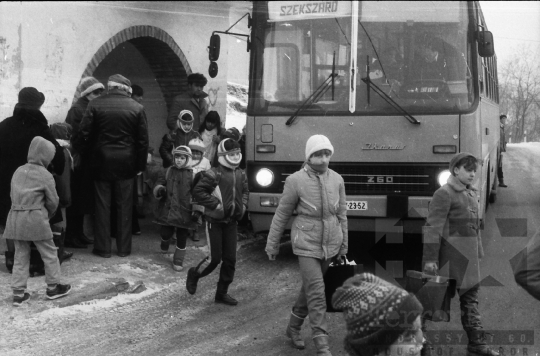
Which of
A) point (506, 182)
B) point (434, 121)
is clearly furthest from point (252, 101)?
point (506, 182)

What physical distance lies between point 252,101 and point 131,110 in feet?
4.41

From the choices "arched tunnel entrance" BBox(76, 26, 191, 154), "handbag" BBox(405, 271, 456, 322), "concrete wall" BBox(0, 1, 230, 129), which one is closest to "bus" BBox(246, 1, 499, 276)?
"handbag" BBox(405, 271, 456, 322)

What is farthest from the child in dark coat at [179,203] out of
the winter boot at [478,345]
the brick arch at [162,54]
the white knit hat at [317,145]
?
the winter boot at [478,345]

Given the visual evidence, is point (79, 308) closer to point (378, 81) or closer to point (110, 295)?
point (110, 295)

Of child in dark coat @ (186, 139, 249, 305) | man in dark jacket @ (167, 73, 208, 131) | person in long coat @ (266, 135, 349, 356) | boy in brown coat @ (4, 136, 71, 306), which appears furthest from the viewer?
man in dark jacket @ (167, 73, 208, 131)

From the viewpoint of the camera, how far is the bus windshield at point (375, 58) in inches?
297

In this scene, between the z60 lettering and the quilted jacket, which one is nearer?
the quilted jacket

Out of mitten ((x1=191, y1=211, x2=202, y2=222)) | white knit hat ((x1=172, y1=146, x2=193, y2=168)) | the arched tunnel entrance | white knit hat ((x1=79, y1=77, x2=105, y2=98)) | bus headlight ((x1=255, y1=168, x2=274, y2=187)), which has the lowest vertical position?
mitten ((x1=191, y1=211, x2=202, y2=222))

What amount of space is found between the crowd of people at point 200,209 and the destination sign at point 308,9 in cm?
172

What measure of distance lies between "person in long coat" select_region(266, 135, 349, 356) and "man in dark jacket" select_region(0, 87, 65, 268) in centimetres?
257

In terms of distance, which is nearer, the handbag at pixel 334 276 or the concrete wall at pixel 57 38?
the handbag at pixel 334 276

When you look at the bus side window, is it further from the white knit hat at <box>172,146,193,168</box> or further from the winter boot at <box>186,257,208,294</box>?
the winter boot at <box>186,257,208,294</box>

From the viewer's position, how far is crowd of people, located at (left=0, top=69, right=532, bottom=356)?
3045 mm

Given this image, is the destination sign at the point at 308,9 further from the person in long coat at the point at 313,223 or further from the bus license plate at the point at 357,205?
the person in long coat at the point at 313,223
